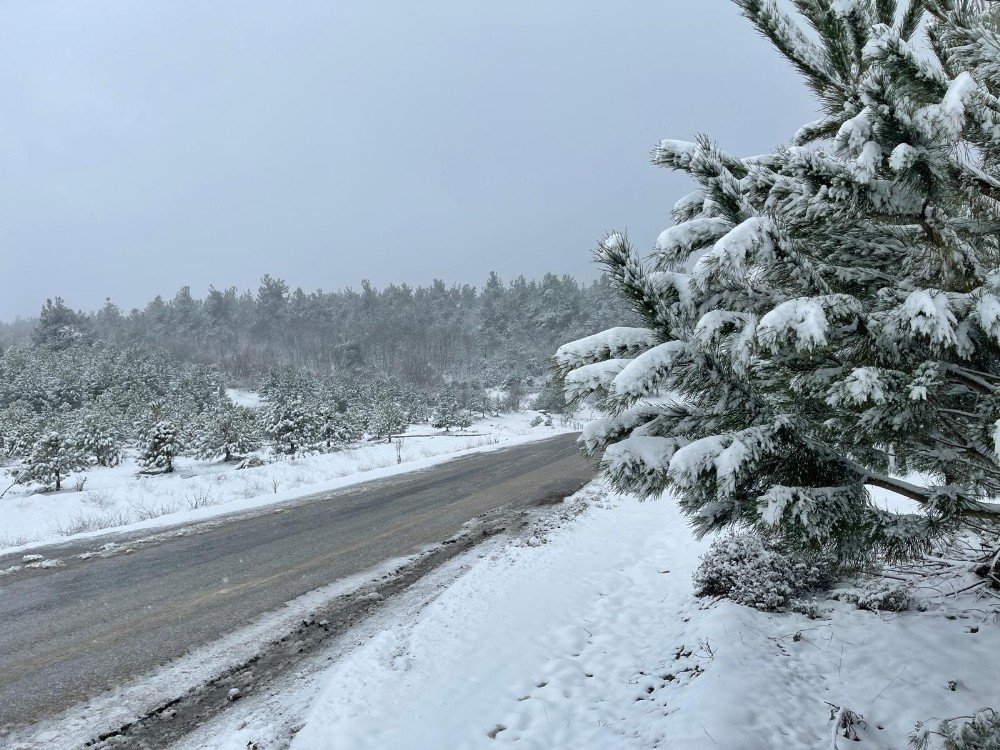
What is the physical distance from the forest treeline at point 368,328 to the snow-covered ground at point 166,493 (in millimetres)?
47744

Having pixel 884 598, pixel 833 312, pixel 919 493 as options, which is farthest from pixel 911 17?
pixel 884 598

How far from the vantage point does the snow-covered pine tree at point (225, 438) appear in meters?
27.1

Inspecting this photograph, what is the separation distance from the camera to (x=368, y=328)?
300ft

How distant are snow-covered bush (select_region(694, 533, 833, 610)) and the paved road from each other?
442cm

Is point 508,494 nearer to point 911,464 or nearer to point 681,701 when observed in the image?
point 681,701

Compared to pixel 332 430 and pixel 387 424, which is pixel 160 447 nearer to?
pixel 332 430

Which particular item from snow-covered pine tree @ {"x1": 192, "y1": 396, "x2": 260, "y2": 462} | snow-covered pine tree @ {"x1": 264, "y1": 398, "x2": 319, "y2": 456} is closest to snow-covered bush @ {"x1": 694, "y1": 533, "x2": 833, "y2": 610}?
snow-covered pine tree @ {"x1": 192, "y1": 396, "x2": 260, "y2": 462}

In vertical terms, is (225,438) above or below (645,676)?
above

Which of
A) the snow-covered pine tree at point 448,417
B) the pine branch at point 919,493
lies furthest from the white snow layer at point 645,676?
the snow-covered pine tree at point 448,417

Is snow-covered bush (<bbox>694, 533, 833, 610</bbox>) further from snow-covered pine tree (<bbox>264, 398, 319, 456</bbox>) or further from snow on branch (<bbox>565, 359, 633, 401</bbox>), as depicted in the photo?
snow-covered pine tree (<bbox>264, 398, 319, 456</bbox>)

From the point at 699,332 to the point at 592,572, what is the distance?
578 cm

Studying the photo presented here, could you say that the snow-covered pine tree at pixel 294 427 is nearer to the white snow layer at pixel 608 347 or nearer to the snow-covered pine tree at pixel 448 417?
the snow-covered pine tree at pixel 448 417

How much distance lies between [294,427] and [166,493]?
40.5 ft

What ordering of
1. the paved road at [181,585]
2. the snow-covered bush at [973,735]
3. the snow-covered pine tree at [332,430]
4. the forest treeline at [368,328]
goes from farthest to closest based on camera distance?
the forest treeline at [368,328]
the snow-covered pine tree at [332,430]
the paved road at [181,585]
the snow-covered bush at [973,735]
